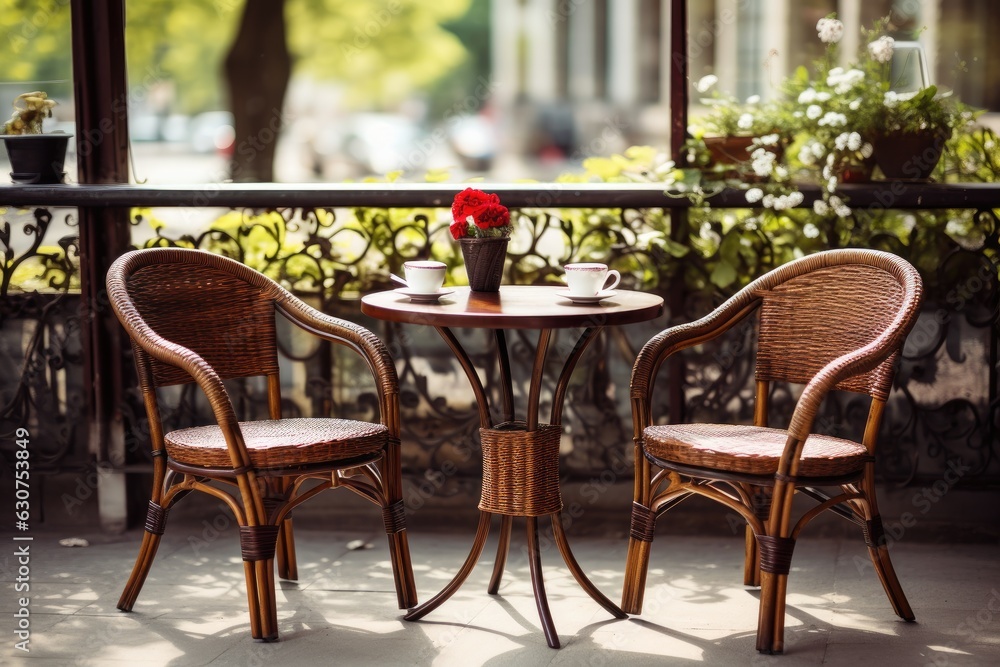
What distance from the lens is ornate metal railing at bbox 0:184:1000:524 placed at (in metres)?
4.10

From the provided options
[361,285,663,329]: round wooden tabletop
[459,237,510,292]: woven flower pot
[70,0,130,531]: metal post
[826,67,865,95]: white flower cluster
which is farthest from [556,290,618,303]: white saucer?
[70,0,130,531]: metal post

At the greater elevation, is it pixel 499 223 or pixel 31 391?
pixel 499 223

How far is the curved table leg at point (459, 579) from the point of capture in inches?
133

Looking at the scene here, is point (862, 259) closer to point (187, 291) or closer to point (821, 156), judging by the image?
point (821, 156)

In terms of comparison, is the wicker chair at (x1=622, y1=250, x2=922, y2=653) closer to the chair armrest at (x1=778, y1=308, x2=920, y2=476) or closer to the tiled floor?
the chair armrest at (x1=778, y1=308, x2=920, y2=476)

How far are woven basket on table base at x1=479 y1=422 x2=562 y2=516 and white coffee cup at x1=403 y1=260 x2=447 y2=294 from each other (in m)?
0.45

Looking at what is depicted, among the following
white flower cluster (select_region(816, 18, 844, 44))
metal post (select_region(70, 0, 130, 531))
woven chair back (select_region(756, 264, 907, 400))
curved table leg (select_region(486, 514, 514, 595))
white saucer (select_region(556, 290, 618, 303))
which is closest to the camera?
white saucer (select_region(556, 290, 618, 303))

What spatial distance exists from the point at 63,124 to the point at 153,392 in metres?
1.58

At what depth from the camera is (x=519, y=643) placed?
323 centimetres

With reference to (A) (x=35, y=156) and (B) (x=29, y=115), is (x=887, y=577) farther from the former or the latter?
(B) (x=29, y=115)

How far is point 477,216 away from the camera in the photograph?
329cm

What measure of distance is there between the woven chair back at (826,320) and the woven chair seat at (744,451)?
24 centimetres

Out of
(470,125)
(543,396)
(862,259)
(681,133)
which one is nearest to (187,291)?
(543,396)

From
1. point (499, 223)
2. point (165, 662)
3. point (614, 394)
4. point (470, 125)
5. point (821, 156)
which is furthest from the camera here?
point (470, 125)
